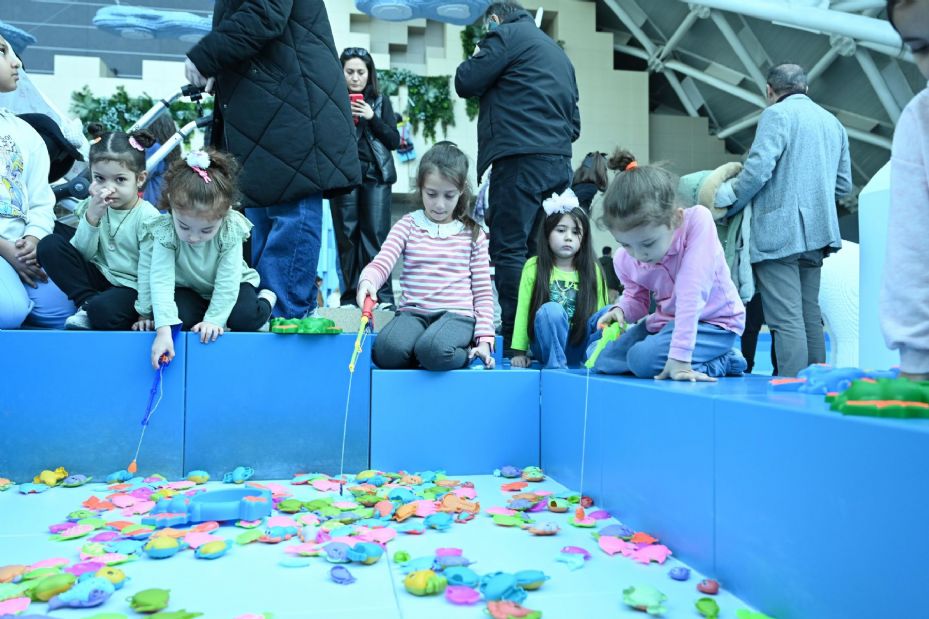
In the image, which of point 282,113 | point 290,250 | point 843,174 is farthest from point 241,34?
point 843,174

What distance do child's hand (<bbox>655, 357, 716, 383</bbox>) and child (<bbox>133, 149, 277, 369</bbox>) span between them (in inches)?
51.1

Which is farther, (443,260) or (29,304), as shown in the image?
(443,260)

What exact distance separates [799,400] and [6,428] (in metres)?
2.14

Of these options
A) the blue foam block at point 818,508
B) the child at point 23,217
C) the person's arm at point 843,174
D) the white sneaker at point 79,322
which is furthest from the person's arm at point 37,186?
the person's arm at point 843,174

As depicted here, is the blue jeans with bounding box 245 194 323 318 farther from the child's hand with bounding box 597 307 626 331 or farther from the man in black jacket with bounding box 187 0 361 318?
the child's hand with bounding box 597 307 626 331

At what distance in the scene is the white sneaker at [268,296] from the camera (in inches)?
104

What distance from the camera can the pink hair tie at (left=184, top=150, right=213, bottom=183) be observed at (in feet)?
7.89

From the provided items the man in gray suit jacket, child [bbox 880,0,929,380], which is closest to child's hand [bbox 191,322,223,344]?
child [bbox 880,0,929,380]

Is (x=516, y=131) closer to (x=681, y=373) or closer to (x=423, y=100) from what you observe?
(x=681, y=373)

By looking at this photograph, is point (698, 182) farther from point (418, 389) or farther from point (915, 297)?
point (915, 297)

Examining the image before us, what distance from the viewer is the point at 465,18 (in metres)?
7.58

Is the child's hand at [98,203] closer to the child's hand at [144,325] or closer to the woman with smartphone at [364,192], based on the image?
the child's hand at [144,325]

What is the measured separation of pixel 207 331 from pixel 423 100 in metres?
7.66

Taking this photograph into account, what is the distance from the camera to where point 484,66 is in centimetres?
311
